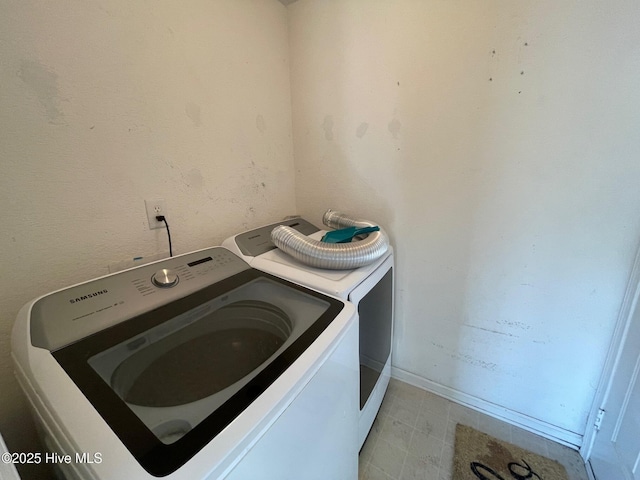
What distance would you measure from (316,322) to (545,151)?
110 centimetres

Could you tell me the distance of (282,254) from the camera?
3.71 feet

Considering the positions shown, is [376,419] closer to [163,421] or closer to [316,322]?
[316,322]

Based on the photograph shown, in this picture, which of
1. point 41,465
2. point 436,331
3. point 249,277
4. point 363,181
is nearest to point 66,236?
point 249,277

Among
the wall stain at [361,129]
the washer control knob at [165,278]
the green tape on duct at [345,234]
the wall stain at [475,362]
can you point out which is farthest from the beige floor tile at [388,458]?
the wall stain at [361,129]

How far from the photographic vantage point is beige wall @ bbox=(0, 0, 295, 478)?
0.72 m

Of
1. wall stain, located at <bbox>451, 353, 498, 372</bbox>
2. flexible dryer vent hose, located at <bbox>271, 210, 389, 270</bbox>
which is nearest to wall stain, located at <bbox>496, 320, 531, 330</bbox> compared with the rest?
wall stain, located at <bbox>451, 353, 498, 372</bbox>

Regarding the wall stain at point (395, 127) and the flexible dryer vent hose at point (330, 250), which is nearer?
the flexible dryer vent hose at point (330, 250)

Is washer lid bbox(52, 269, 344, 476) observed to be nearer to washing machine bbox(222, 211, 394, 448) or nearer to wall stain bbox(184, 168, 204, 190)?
washing machine bbox(222, 211, 394, 448)

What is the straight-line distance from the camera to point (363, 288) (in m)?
0.96

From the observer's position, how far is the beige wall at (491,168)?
94 cm

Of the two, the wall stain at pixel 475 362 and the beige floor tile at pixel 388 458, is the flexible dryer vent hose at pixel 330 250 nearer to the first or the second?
the wall stain at pixel 475 362

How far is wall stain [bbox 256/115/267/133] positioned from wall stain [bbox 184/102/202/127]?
337mm

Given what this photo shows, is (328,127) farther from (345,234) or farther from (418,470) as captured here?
(418,470)

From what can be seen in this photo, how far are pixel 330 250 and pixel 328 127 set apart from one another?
0.82 m
